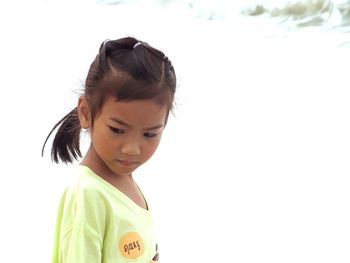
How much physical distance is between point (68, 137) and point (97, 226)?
0.28 meters

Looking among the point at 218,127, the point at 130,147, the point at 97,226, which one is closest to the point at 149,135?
the point at 130,147

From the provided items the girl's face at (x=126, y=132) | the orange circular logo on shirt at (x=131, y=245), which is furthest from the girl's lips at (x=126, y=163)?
the orange circular logo on shirt at (x=131, y=245)

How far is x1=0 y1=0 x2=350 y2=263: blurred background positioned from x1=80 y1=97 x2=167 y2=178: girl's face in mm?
85

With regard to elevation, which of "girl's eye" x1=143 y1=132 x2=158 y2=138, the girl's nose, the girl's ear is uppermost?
the girl's ear

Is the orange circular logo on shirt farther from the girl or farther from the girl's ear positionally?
the girl's ear

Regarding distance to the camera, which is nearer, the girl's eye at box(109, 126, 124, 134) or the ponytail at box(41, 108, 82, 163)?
the girl's eye at box(109, 126, 124, 134)

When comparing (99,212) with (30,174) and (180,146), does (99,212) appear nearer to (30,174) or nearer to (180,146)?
(30,174)

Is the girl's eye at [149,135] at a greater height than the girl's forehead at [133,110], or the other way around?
the girl's forehead at [133,110]

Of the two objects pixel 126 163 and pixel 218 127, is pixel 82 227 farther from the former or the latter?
pixel 218 127

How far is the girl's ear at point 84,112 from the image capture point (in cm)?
121

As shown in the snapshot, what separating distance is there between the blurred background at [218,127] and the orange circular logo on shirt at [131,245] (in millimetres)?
151

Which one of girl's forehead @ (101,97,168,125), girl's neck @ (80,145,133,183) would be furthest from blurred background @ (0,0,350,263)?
girl's forehead @ (101,97,168,125)

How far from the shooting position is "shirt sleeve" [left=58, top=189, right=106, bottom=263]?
111 cm

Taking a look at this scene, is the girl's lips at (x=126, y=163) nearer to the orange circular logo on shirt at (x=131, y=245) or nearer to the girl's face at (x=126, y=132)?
the girl's face at (x=126, y=132)
